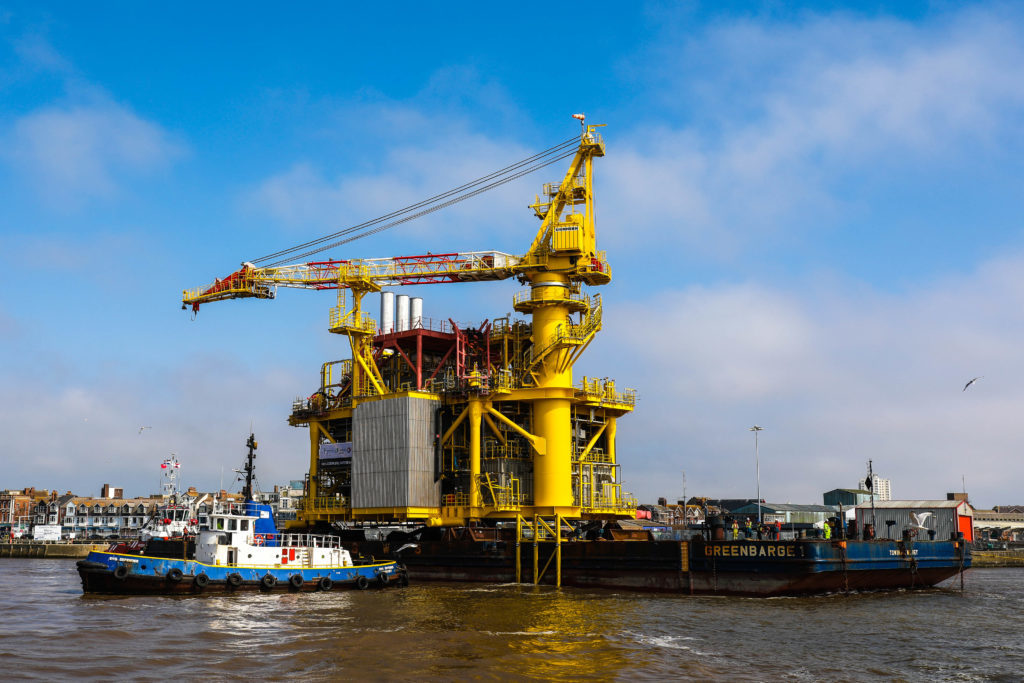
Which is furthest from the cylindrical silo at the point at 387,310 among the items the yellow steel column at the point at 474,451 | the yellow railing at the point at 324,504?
the yellow railing at the point at 324,504

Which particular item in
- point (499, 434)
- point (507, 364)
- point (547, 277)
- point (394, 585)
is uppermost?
point (547, 277)

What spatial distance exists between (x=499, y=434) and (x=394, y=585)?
11381 mm

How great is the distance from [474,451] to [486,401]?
10.4ft

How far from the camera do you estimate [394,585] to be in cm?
4856

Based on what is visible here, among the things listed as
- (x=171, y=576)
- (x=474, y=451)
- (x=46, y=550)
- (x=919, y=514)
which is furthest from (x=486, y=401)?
(x=46, y=550)

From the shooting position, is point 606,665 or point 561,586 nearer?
point 606,665

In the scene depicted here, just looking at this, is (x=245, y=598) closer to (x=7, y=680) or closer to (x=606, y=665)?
(x=7, y=680)

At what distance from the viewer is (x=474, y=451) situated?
2119 inches

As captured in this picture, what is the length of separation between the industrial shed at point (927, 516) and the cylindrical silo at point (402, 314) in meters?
43.1

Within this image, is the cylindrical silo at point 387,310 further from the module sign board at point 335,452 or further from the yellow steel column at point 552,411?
the yellow steel column at point 552,411

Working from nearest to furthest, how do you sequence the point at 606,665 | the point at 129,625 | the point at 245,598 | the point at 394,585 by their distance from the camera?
1. the point at 606,665
2. the point at 129,625
3. the point at 245,598
4. the point at 394,585

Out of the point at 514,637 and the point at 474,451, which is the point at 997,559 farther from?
the point at 514,637

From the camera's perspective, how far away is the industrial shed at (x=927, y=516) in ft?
253

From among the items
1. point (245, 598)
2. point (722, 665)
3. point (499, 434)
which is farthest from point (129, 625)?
point (499, 434)
